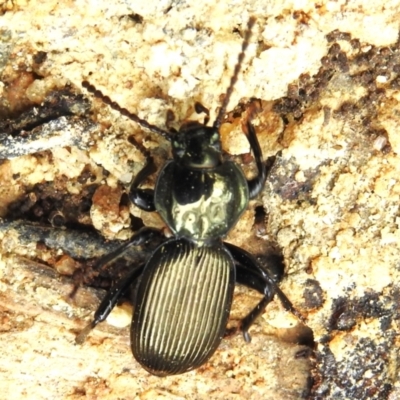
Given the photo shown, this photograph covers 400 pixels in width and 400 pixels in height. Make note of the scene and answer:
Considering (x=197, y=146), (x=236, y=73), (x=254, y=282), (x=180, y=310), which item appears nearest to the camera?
(x=236, y=73)

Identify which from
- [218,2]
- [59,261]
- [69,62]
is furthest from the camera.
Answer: [59,261]

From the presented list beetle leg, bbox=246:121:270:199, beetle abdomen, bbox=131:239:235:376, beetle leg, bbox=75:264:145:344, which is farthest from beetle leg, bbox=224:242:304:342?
beetle leg, bbox=75:264:145:344

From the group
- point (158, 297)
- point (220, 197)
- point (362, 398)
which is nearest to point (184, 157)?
point (220, 197)

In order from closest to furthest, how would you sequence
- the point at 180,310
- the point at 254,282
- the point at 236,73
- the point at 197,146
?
the point at 236,73 → the point at 197,146 → the point at 180,310 → the point at 254,282

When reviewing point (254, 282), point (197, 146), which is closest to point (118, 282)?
point (254, 282)

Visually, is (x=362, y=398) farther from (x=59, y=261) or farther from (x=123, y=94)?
(x=123, y=94)

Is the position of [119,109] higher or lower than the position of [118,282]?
higher

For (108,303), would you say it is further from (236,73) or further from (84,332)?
(236,73)
